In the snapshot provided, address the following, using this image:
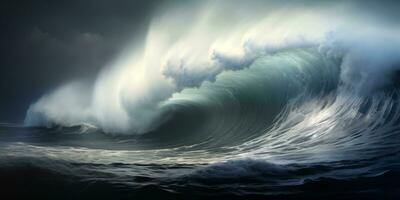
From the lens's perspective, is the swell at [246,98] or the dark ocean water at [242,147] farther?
the swell at [246,98]

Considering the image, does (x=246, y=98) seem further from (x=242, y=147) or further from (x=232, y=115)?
(x=242, y=147)

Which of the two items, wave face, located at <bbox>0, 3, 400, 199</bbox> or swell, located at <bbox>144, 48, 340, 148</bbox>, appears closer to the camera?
wave face, located at <bbox>0, 3, 400, 199</bbox>

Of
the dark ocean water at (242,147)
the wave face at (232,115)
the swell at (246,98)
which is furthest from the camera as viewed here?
the swell at (246,98)

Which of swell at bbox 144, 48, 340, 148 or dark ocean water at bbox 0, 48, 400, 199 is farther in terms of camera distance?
swell at bbox 144, 48, 340, 148

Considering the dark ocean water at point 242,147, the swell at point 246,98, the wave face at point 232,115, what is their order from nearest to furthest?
the dark ocean water at point 242,147, the wave face at point 232,115, the swell at point 246,98

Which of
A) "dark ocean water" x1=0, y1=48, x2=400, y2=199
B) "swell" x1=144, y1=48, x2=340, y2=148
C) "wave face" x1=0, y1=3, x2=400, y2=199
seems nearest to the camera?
"dark ocean water" x1=0, y1=48, x2=400, y2=199

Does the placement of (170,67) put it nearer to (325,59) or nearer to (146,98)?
(146,98)

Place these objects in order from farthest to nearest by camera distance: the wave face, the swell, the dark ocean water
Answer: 1. the swell
2. the wave face
3. the dark ocean water

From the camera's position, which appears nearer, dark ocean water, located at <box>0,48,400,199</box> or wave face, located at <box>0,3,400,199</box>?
dark ocean water, located at <box>0,48,400,199</box>
